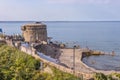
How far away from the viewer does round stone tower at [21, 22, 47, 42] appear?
8472 cm

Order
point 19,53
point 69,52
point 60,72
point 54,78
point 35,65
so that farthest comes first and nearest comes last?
1. point 69,52
2. point 19,53
3. point 35,65
4. point 60,72
5. point 54,78

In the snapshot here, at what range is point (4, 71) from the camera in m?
43.0

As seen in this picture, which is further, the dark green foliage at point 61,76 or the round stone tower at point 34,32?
the round stone tower at point 34,32

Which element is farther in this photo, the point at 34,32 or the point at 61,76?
the point at 34,32

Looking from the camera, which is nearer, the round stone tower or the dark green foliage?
the dark green foliage

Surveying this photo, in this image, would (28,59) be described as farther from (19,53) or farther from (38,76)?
(38,76)

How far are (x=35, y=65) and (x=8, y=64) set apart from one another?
3470mm

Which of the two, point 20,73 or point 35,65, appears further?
point 35,65

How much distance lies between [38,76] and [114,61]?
4927 cm

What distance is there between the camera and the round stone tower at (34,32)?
8472 cm

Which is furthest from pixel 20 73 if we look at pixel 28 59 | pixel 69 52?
pixel 69 52

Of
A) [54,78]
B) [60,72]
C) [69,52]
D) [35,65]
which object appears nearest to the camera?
[54,78]

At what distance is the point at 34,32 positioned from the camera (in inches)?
3337

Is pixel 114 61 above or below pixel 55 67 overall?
below
